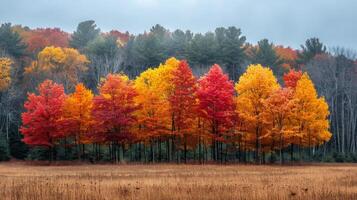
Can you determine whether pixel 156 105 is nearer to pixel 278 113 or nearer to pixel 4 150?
pixel 278 113

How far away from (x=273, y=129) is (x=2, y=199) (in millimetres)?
37665

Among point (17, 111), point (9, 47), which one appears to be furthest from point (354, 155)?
point (9, 47)

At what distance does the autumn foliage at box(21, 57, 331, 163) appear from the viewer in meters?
53.6

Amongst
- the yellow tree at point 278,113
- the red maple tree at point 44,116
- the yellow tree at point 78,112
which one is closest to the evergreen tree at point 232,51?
the yellow tree at point 278,113

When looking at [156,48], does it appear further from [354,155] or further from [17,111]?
[354,155]

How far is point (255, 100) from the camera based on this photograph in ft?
179

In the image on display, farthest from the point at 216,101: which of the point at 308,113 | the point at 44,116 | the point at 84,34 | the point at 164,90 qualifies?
the point at 84,34

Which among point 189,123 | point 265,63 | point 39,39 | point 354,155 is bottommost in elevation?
point 354,155

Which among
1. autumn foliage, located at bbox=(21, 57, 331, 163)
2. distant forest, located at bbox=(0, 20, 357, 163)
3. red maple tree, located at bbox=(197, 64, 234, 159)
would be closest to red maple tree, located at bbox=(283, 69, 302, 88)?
distant forest, located at bbox=(0, 20, 357, 163)

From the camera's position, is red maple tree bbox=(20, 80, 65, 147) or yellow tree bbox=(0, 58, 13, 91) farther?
yellow tree bbox=(0, 58, 13, 91)

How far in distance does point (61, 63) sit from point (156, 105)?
131 feet

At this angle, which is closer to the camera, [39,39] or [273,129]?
[273,129]

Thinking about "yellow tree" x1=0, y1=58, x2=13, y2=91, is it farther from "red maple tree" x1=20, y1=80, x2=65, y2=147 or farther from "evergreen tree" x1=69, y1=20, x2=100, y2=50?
"evergreen tree" x1=69, y1=20, x2=100, y2=50

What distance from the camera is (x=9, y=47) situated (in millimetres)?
87438
